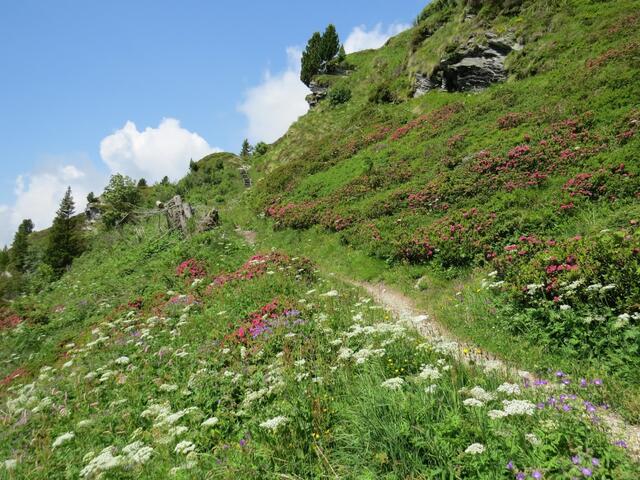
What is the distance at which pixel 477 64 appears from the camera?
1098 inches

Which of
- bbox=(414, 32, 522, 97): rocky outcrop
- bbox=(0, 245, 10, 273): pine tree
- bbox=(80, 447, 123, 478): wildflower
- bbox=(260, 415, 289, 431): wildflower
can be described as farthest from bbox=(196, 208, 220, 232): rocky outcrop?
bbox=(0, 245, 10, 273): pine tree

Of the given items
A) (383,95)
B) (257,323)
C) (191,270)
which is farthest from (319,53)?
(257,323)

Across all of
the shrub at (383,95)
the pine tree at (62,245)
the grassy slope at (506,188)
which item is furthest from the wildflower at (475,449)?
the pine tree at (62,245)

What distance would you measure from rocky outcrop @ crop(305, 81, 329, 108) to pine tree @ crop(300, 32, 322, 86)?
7006 millimetres

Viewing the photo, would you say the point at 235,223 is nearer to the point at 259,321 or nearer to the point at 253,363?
the point at 259,321

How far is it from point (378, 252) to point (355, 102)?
3615 centimetres

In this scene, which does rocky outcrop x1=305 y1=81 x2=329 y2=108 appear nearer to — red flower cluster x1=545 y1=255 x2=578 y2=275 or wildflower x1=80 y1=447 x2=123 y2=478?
red flower cluster x1=545 y1=255 x2=578 y2=275

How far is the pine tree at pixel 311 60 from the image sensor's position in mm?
64425

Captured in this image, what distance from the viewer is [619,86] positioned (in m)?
15.9

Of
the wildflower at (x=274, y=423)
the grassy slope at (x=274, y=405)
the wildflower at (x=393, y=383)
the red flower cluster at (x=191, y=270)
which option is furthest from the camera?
the red flower cluster at (x=191, y=270)

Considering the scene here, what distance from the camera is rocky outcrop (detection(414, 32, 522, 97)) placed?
26998 mm

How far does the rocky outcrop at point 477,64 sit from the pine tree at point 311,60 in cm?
3824

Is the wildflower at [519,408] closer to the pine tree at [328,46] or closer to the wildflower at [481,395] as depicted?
the wildflower at [481,395]

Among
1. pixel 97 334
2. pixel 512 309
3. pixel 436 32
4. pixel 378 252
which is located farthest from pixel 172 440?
pixel 436 32
